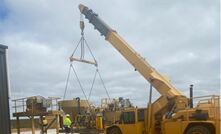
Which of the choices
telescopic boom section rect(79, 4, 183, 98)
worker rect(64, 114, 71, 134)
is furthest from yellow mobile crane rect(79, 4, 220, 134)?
worker rect(64, 114, 71, 134)

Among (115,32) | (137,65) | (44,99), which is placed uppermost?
(115,32)

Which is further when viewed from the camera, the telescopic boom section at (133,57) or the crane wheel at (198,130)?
the telescopic boom section at (133,57)

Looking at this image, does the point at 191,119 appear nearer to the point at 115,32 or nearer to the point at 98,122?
the point at 115,32

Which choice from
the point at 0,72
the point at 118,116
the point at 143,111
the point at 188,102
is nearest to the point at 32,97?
the point at 118,116

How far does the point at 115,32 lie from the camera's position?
25.5m

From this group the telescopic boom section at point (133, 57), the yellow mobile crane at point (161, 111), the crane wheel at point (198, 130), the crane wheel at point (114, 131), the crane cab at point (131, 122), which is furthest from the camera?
the crane wheel at point (114, 131)

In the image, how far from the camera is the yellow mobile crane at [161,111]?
63.8 ft

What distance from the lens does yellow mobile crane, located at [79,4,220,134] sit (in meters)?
19.4

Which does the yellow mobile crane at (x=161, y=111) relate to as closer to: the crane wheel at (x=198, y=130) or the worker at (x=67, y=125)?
the crane wheel at (x=198, y=130)

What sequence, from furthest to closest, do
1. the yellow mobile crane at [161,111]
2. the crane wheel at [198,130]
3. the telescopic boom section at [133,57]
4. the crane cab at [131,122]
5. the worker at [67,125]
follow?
the worker at [67,125], the crane cab at [131,122], the telescopic boom section at [133,57], the yellow mobile crane at [161,111], the crane wheel at [198,130]

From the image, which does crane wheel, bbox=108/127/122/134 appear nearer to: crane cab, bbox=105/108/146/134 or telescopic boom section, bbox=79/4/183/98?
crane cab, bbox=105/108/146/134

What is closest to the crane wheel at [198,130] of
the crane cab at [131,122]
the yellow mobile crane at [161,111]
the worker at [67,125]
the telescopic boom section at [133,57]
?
the yellow mobile crane at [161,111]

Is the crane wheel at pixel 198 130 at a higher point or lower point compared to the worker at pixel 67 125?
higher

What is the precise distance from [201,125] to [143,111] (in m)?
4.41
